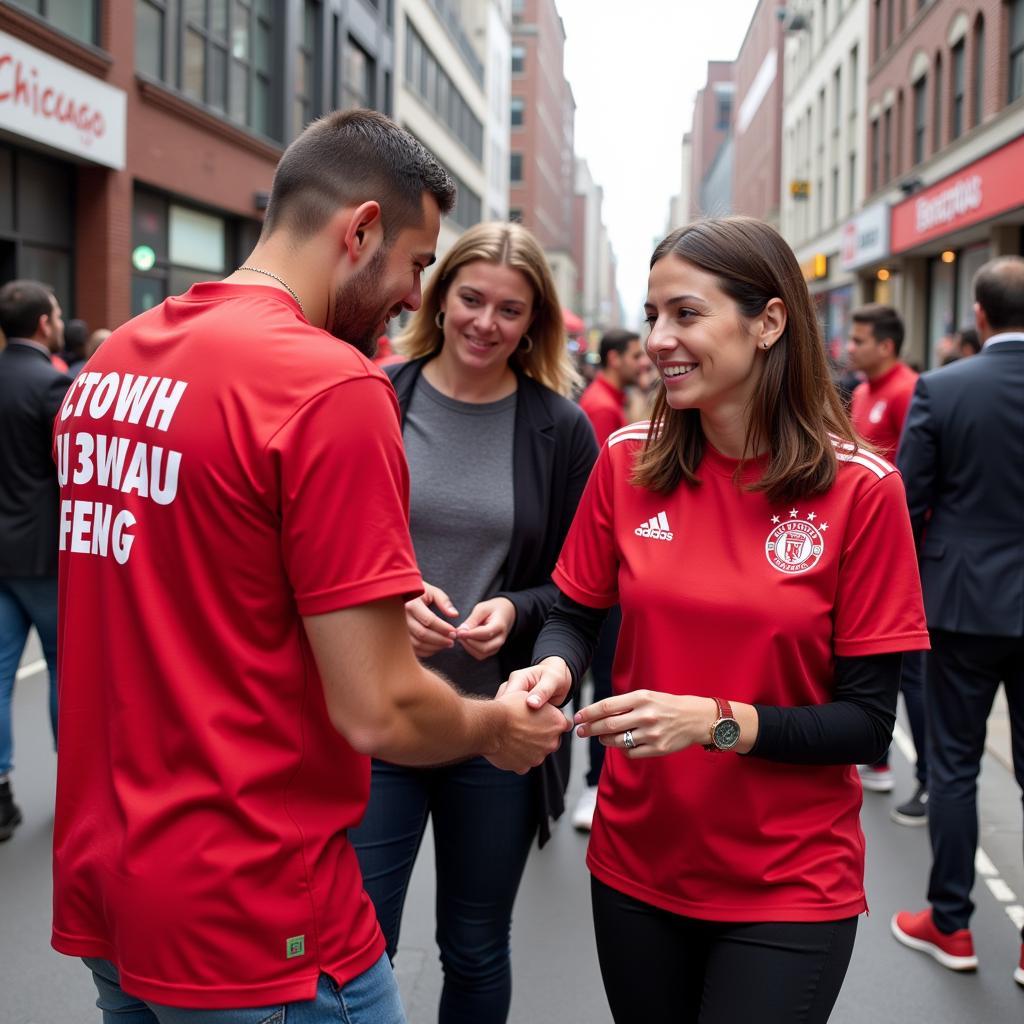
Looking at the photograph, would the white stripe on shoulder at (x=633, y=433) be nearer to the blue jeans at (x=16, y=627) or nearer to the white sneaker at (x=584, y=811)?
the white sneaker at (x=584, y=811)

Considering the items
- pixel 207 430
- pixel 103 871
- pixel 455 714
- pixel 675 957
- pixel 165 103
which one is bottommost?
pixel 675 957

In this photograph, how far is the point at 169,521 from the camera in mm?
1799

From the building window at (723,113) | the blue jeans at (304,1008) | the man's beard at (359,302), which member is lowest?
the blue jeans at (304,1008)

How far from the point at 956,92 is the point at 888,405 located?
18.8 meters

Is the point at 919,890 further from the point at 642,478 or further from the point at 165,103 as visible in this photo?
the point at 165,103

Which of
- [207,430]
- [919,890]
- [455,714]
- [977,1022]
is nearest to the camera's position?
[207,430]

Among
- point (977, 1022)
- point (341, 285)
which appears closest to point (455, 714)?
point (341, 285)

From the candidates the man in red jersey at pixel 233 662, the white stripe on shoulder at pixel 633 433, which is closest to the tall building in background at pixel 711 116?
the white stripe on shoulder at pixel 633 433

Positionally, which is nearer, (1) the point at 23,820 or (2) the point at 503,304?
(2) the point at 503,304

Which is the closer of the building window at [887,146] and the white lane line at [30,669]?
the white lane line at [30,669]

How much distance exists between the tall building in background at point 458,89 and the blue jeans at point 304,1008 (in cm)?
3175

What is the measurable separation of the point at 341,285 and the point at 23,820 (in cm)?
464

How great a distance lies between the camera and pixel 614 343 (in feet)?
29.8

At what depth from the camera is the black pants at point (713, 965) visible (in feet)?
7.52
